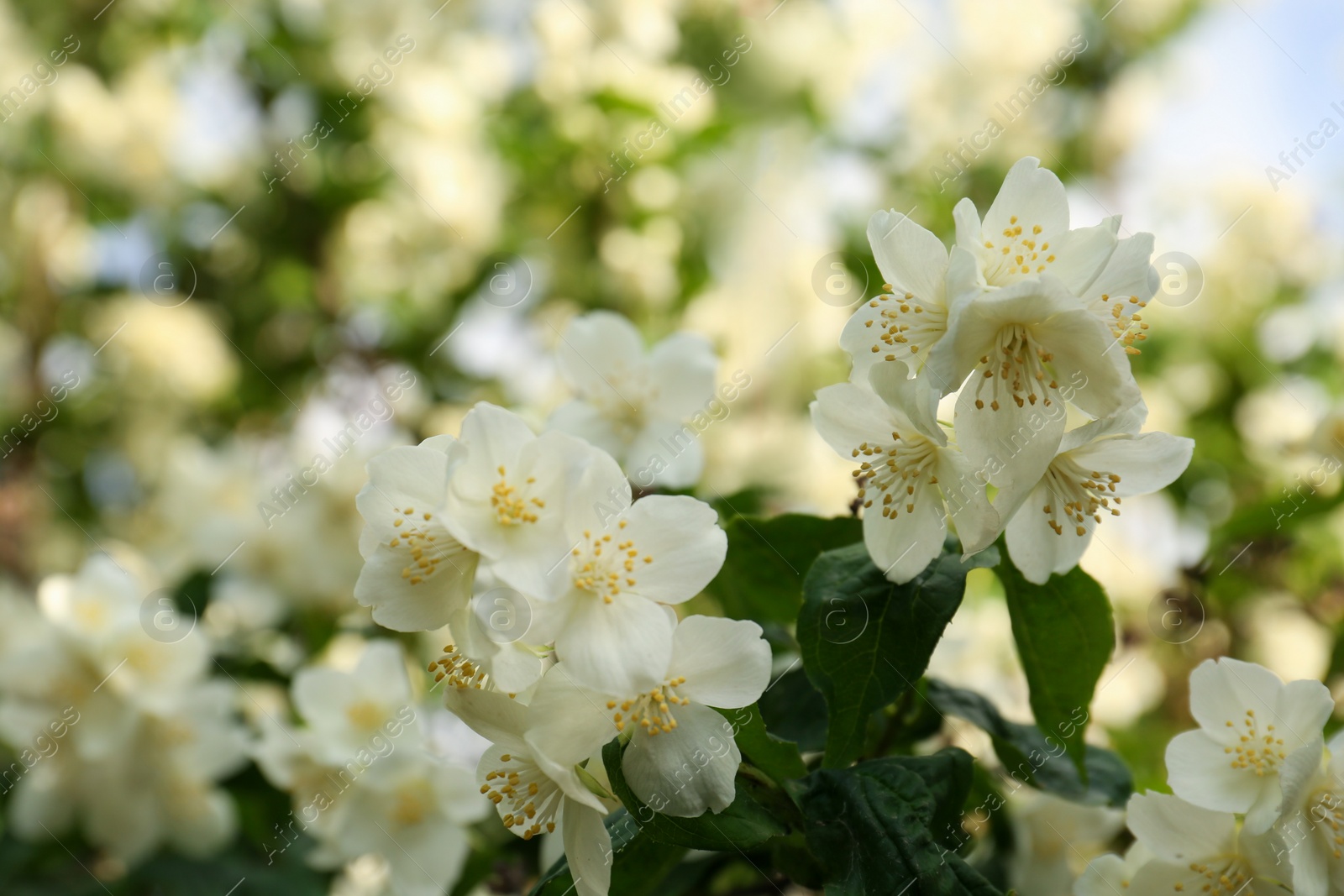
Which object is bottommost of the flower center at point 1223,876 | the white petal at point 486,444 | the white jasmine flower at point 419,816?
the flower center at point 1223,876

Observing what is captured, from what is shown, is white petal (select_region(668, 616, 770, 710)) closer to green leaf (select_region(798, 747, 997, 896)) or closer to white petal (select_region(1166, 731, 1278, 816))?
green leaf (select_region(798, 747, 997, 896))

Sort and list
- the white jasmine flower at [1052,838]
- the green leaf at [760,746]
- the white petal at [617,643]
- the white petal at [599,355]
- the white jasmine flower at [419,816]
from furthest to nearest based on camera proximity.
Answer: the white petal at [599,355], the white jasmine flower at [419,816], the white jasmine flower at [1052,838], the green leaf at [760,746], the white petal at [617,643]

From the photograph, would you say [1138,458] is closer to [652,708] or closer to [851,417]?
[851,417]

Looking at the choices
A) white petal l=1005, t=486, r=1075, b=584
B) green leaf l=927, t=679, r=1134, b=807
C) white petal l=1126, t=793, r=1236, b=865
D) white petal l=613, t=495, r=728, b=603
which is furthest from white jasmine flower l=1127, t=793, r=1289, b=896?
white petal l=613, t=495, r=728, b=603

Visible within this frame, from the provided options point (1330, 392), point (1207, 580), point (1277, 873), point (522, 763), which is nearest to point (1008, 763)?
point (1277, 873)

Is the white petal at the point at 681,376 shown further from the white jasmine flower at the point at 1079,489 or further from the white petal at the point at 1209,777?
the white petal at the point at 1209,777

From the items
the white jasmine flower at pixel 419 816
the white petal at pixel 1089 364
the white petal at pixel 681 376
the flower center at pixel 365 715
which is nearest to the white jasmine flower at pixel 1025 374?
the white petal at pixel 1089 364
